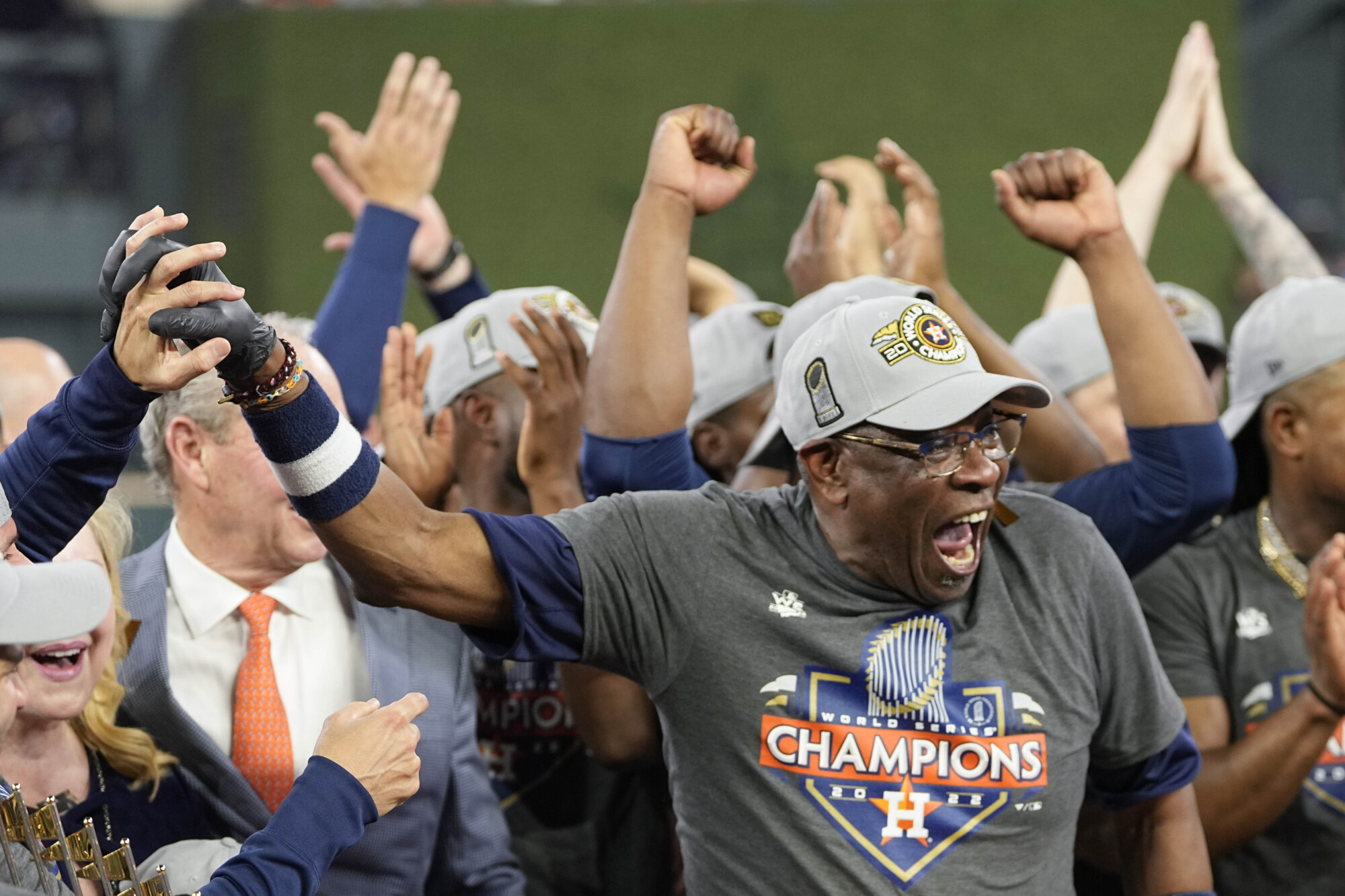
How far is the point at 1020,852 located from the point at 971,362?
63cm

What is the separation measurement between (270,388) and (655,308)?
727 millimetres

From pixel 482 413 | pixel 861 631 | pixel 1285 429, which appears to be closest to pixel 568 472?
pixel 482 413

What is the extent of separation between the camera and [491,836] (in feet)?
6.93

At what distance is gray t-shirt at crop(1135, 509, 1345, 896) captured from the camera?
2.28 m

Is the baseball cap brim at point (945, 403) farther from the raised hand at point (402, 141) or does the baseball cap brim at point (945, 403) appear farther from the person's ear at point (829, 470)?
the raised hand at point (402, 141)

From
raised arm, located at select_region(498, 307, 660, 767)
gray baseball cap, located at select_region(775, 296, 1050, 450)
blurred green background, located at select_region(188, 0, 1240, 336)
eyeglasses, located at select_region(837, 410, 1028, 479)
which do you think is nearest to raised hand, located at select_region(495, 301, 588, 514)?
raised arm, located at select_region(498, 307, 660, 767)

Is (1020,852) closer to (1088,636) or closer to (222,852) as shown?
(1088,636)

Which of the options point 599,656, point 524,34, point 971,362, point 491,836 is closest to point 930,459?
point 971,362

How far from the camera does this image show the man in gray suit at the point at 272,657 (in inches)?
77.4

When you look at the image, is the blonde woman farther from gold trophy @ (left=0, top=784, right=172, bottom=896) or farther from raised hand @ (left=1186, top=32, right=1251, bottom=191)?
raised hand @ (left=1186, top=32, right=1251, bottom=191)

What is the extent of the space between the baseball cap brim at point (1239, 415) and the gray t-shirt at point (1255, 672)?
252 millimetres

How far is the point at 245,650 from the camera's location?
2.05m

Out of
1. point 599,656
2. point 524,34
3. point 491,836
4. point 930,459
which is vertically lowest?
point 491,836

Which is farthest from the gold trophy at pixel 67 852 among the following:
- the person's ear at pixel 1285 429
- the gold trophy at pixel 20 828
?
the person's ear at pixel 1285 429
